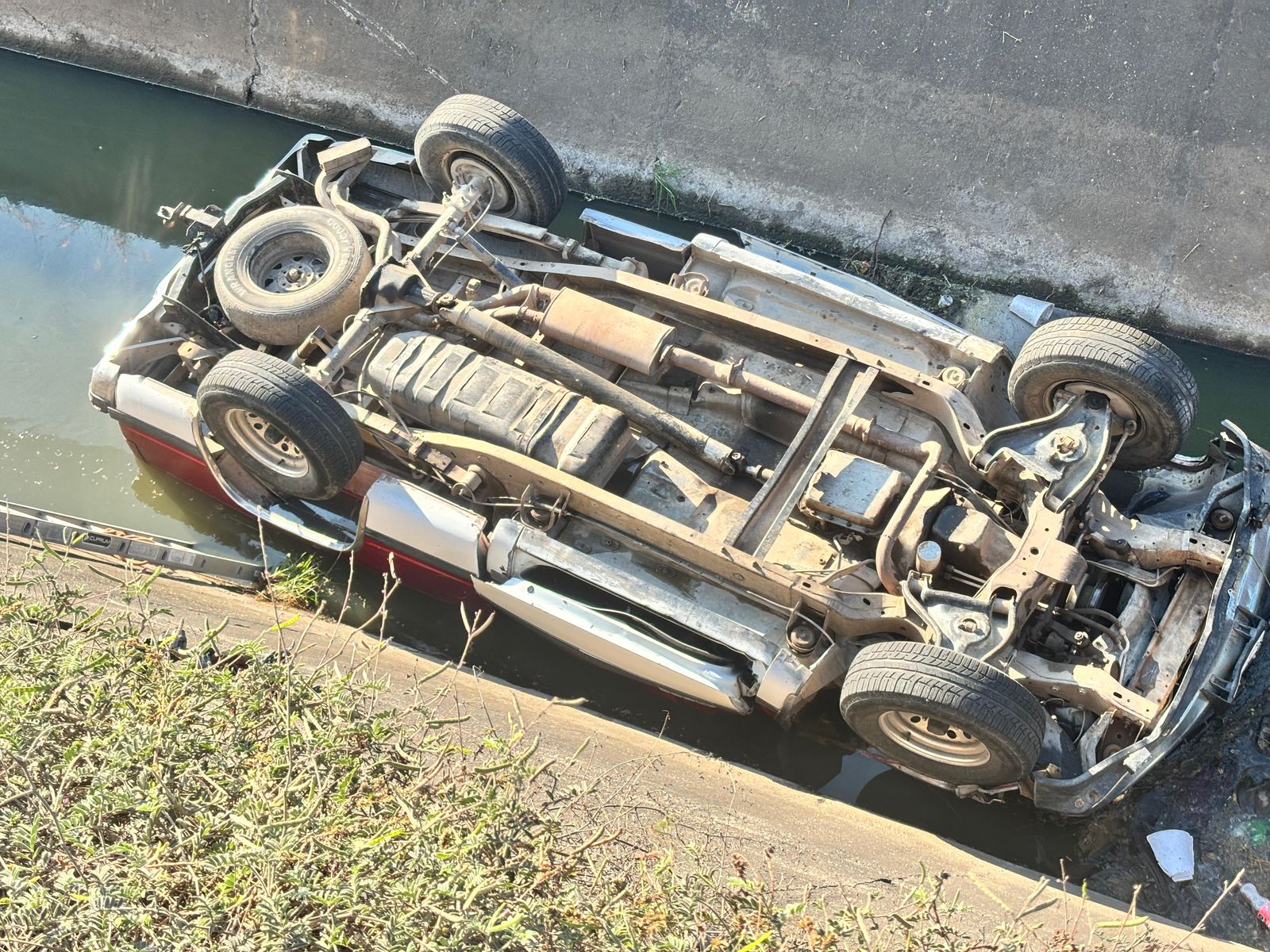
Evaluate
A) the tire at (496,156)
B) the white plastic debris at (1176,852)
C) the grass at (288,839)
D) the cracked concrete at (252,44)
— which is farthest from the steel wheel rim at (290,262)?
the white plastic debris at (1176,852)

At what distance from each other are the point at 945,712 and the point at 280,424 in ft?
10.8

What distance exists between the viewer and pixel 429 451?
19.0 ft

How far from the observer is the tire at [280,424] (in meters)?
5.47

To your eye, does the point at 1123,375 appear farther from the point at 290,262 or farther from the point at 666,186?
the point at 290,262

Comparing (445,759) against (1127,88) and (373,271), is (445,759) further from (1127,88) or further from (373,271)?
(1127,88)

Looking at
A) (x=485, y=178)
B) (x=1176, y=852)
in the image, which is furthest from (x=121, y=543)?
(x=1176, y=852)

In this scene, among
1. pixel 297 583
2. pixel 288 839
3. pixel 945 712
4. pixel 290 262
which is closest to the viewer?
pixel 288 839

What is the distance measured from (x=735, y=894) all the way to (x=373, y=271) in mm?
3723

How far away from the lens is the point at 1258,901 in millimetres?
5242

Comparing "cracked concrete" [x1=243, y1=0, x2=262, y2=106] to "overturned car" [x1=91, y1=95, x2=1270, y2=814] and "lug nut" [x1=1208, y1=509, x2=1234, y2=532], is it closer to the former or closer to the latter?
"overturned car" [x1=91, y1=95, x2=1270, y2=814]

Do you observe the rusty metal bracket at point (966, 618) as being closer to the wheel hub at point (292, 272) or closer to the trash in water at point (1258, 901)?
the trash in water at point (1258, 901)

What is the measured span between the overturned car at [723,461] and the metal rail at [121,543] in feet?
1.30

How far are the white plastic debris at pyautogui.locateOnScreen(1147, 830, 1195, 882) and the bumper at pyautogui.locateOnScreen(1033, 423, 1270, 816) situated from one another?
759mm

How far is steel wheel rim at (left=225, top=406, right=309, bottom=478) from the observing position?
5875 millimetres
